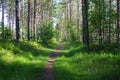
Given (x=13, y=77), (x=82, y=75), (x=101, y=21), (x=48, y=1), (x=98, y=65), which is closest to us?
(x=13, y=77)

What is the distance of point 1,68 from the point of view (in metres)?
15.0

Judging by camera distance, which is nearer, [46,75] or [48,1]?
[46,75]

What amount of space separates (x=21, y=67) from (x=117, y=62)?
5341mm

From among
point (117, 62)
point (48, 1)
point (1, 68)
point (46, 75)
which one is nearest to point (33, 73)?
point (46, 75)

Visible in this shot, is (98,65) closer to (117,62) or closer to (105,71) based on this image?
(117,62)

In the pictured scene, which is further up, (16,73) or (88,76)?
(16,73)

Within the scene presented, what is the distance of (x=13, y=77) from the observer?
43.1ft

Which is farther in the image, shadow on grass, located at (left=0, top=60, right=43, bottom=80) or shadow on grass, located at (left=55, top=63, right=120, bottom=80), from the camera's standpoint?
shadow on grass, located at (left=0, top=60, right=43, bottom=80)

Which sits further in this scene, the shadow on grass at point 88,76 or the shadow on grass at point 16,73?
the shadow on grass at point 16,73

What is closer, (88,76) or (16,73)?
(88,76)

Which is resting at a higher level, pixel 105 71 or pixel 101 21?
pixel 101 21

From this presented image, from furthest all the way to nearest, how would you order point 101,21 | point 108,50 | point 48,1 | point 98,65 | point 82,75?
point 48,1 < point 101,21 < point 108,50 < point 98,65 < point 82,75

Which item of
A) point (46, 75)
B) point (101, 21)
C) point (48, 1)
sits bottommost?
point (46, 75)

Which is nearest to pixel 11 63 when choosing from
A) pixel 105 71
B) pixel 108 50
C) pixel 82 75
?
pixel 82 75
